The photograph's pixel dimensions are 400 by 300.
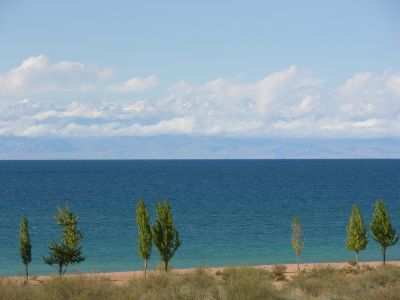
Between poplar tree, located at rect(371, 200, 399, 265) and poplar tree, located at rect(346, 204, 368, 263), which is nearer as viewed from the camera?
poplar tree, located at rect(371, 200, 399, 265)

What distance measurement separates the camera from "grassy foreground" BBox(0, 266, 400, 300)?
2556 centimetres

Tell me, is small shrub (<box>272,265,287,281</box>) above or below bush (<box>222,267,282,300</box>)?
below

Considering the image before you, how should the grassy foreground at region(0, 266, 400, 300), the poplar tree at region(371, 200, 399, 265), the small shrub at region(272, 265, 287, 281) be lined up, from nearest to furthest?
the grassy foreground at region(0, 266, 400, 300) < the small shrub at region(272, 265, 287, 281) < the poplar tree at region(371, 200, 399, 265)

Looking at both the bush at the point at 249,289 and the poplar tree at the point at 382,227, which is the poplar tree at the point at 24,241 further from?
the poplar tree at the point at 382,227

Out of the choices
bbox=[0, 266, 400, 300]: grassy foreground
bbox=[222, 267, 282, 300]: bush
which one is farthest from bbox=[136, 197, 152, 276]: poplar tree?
bbox=[222, 267, 282, 300]: bush

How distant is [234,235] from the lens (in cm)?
6900

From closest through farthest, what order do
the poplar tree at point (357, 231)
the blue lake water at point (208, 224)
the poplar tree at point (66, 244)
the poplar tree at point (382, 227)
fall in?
the poplar tree at point (66, 244) < the poplar tree at point (382, 227) < the poplar tree at point (357, 231) < the blue lake water at point (208, 224)

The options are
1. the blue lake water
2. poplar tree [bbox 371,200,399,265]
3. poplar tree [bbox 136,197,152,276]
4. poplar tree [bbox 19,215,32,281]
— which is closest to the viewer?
poplar tree [bbox 19,215,32,281]

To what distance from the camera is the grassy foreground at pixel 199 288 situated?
25.6 m

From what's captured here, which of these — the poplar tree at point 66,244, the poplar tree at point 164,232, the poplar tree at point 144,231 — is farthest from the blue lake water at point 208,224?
the poplar tree at point 164,232

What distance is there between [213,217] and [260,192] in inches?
1926

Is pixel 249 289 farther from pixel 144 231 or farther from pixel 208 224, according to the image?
pixel 208 224

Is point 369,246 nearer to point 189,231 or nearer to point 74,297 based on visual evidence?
point 189,231

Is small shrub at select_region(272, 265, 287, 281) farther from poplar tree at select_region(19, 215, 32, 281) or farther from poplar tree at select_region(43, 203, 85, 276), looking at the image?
poplar tree at select_region(19, 215, 32, 281)
